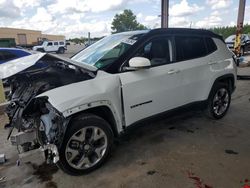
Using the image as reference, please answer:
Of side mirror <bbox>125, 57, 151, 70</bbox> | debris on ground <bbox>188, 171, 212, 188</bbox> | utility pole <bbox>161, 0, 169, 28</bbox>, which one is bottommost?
debris on ground <bbox>188, 171, 212, 188</bbox>

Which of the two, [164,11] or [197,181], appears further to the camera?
[164,11]

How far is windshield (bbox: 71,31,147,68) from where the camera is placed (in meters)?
3.19

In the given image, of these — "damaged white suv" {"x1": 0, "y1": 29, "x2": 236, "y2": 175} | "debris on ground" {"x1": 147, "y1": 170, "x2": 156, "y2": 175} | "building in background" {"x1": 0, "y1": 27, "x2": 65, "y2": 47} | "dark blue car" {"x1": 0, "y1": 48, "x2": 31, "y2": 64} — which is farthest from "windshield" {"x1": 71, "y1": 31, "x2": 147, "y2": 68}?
"building in background" {"x1": 0, "y1": 27, "x2": 65, "y2": 47}

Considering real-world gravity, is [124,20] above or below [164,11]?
above

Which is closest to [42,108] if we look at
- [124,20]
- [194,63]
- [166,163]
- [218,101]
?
[166,163]

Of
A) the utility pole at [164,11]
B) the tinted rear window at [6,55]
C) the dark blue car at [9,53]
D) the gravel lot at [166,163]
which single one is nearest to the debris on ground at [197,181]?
the gravel lot at [166,163]

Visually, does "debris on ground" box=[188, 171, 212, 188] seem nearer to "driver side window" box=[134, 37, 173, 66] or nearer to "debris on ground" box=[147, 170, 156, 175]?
"debris on ground" box=[147, 170, 156, 175]

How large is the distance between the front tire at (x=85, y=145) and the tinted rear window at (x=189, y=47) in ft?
5.53

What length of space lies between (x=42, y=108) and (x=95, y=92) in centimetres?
67

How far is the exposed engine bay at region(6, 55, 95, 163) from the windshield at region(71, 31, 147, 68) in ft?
1.57

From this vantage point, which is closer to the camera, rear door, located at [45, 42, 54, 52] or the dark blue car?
the dark blue car

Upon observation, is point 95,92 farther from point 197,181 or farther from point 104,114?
point 197,181

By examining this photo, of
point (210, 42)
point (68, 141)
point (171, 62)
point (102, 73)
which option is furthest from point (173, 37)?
point (68, 141)

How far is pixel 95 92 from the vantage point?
2695mm
